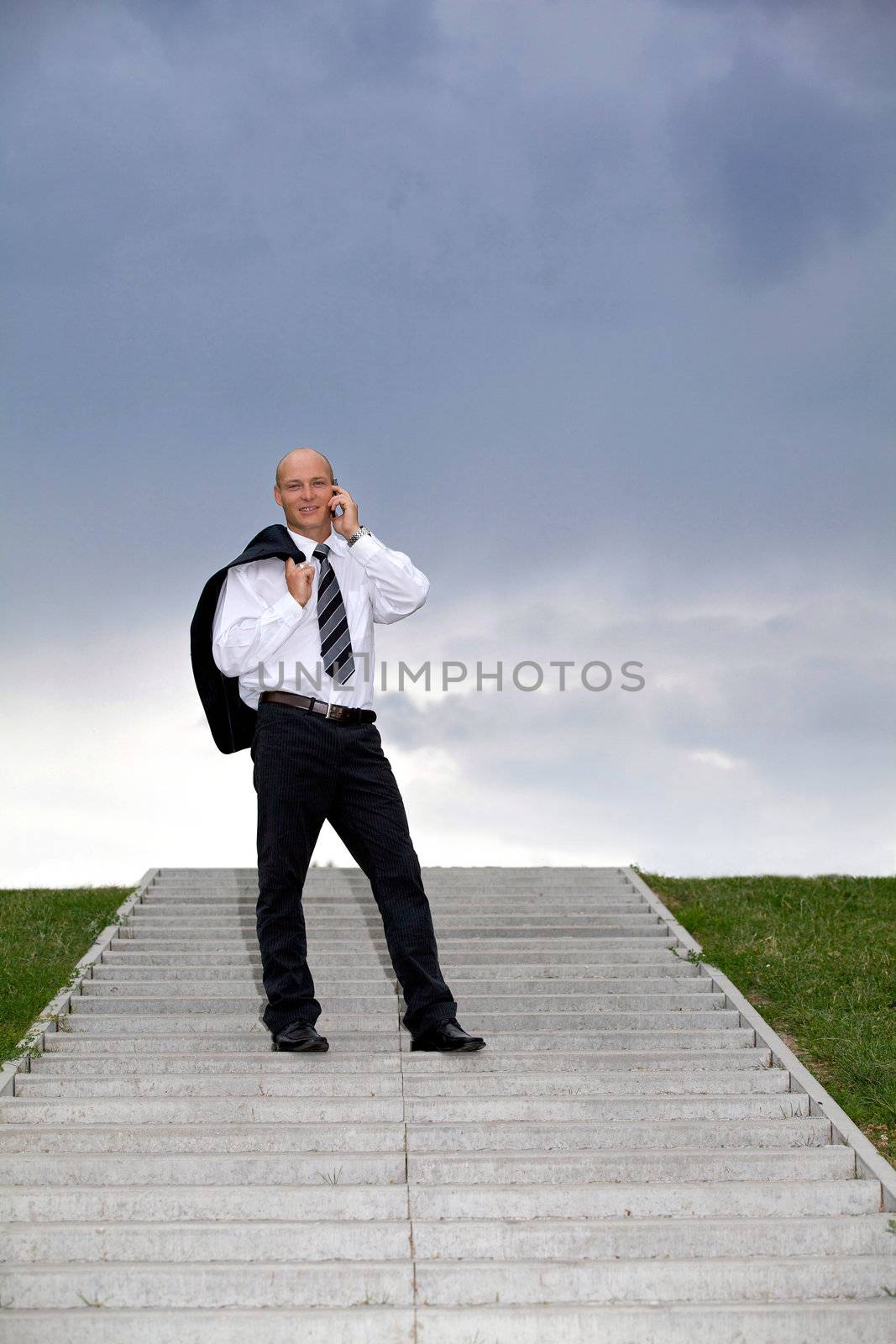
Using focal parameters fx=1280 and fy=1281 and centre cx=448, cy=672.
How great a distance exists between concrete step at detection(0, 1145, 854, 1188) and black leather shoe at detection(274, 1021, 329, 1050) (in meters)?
0.58

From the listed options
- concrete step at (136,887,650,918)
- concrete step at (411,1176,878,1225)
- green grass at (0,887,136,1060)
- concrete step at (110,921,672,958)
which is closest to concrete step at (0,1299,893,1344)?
concrete step at (411,1176,878,1225)

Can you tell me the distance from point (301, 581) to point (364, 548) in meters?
0.30

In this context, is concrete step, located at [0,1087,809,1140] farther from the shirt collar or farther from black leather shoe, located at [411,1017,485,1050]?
the shirt collar

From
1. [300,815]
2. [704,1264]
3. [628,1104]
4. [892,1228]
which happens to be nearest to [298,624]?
[300,815]

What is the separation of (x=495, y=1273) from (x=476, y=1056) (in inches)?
53.8

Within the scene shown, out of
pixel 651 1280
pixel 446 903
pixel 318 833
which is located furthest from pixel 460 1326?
pixel 446 903

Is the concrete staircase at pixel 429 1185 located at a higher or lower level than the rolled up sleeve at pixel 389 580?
lower

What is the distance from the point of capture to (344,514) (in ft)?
15.7

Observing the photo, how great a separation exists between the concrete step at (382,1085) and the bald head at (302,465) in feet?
7.43

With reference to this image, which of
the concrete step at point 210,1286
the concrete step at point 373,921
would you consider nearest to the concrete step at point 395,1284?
the concrete step at point 210,1286

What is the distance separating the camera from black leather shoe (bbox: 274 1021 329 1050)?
4875 millimetres

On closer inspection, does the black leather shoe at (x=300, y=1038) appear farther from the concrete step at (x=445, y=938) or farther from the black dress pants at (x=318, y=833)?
the concrete step at (x=445, y=938)

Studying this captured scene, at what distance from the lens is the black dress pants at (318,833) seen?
466 centimetres

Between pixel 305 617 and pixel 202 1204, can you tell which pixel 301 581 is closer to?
pixel 305 617
